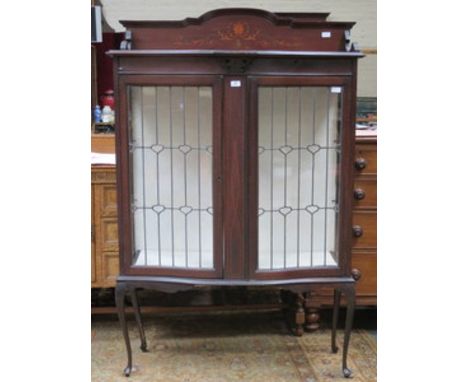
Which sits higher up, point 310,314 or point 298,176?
point 298,176

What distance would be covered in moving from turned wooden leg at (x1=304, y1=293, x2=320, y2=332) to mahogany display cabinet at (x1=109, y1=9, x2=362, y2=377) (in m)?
0.34

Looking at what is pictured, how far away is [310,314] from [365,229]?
457mm

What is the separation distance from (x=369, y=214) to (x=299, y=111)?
618 mm

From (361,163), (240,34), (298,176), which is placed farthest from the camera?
(361,163)

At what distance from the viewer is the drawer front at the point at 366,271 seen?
2355mm

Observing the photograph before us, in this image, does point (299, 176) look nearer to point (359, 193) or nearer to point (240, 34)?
point (359, 193)

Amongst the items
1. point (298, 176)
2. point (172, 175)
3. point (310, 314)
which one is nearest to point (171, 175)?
point (172, 175)

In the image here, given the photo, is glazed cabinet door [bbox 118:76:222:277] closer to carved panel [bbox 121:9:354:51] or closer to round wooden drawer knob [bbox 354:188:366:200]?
carved panel [bbox 121:9:354:51]

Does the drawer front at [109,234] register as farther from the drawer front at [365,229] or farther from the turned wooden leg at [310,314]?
the drawer front at [365,229]

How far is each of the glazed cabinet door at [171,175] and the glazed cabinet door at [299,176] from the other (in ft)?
0.53

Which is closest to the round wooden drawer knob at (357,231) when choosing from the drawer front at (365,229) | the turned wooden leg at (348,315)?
the drawer front at (365,229)

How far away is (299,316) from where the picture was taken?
243 cm

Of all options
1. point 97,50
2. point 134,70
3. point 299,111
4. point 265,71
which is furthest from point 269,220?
point 97,50

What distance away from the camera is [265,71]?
186 cm
